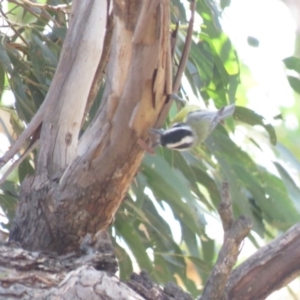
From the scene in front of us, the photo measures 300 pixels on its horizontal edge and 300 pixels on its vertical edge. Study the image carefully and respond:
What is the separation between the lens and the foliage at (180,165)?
1.36m

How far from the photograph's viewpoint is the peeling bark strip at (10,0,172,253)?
2.96ft

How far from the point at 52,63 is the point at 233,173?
1.47 ft

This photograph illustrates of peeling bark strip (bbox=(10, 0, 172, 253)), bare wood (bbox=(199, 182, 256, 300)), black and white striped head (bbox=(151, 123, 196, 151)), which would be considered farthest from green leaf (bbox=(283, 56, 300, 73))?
bare wood (bbox=(199, 182, 256, 300))

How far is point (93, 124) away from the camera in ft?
3.30

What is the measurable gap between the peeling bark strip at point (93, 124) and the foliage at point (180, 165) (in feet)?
0.68

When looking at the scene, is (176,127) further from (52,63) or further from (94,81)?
(52,63)

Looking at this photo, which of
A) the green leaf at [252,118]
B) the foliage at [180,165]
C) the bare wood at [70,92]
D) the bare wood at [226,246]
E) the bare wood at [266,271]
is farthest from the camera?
the green leaf at [252,118]

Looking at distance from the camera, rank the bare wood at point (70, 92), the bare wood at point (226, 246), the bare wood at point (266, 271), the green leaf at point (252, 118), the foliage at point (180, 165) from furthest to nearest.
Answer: the green leaf at point (252, 118), the foliage at point (180, 165), the bare wood at point (70, 92), the bare wood at point (266, 271), the bare wood at point (226, 246)

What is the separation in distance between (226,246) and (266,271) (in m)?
0.12

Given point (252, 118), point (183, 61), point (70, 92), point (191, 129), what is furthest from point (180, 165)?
point (183, 61)

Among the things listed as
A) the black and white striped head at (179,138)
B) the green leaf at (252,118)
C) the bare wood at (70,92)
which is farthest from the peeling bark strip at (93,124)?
the green leaf at (252,118)

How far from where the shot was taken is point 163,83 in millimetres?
916

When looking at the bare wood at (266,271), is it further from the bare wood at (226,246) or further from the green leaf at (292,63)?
the green leaf at (292,63)

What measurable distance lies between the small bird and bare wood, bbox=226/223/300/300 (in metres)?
0.22
